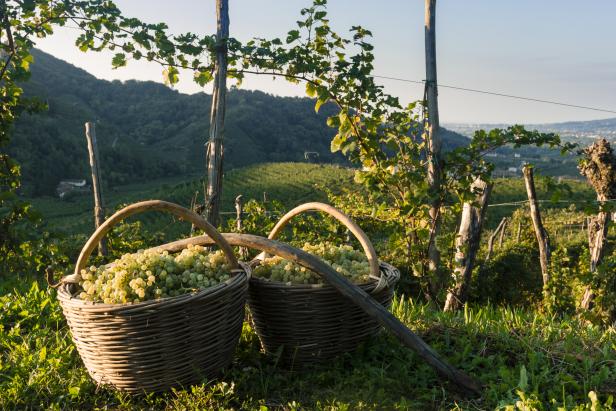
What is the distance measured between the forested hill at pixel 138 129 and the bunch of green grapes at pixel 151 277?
5626 centimetres

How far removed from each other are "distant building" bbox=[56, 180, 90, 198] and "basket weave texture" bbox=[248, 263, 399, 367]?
5607cm

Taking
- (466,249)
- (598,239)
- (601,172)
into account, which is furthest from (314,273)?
(598,239)

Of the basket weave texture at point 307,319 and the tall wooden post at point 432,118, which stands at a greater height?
the tall wooden post at point 432,118

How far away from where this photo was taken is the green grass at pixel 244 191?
1384 inches

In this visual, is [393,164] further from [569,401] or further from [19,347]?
[19,347]

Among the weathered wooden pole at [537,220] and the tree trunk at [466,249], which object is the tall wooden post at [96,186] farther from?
the weathered wooden pole at [537,220]

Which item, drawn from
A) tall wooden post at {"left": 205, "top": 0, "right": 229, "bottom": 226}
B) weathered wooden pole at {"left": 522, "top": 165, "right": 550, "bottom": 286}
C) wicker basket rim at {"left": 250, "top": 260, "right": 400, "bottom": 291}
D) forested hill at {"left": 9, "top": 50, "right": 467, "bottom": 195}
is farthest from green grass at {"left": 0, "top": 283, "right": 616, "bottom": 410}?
forested hill at {"left": 9, "top": 50, "right": 467, "bottom": 195}

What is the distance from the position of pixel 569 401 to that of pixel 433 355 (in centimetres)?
59

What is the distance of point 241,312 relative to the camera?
8.16 feet

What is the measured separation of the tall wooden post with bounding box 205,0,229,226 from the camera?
4043 millimetres

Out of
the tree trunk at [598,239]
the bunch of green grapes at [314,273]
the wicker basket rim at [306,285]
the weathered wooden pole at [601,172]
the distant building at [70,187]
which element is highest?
the weathered wooden pole at [601,172]

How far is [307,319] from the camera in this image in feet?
8.16

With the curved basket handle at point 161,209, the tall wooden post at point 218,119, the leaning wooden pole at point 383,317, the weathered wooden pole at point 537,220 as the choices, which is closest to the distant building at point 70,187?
the weathered wooden pole at point 537,220

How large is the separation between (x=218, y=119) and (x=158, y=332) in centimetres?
233
